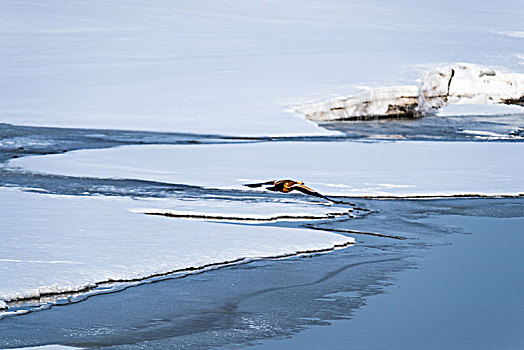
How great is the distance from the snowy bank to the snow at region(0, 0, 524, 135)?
0.87 feet

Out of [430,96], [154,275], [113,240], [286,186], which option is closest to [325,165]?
[286,186]

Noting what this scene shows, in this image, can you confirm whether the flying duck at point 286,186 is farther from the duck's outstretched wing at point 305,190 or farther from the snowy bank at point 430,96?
the snowy bank at point 430,96

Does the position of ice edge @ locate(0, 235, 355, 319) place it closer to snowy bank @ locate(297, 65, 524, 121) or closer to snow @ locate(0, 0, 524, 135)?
snow @ locate(0, 0, 524, 135)

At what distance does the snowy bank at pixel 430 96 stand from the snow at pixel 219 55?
26 centimetres

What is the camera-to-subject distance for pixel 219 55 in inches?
760

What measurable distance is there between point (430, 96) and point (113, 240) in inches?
441

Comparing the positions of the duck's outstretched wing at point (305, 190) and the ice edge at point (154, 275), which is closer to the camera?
the ice edge at point (154, 275)

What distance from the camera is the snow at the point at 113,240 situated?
5.33 m

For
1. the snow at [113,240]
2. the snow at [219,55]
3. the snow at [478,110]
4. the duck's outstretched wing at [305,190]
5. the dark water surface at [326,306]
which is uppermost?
the snow at [219,55]

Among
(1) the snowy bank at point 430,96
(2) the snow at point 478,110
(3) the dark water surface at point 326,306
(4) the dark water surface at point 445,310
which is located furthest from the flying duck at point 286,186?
(2) the snow at point 478,110

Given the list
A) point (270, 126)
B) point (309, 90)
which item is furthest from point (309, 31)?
point (270, 126)

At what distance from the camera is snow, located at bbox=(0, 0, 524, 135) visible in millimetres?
14508

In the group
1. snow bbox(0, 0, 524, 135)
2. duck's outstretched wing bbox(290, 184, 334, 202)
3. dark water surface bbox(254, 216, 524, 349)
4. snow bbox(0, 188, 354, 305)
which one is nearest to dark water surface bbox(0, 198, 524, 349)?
dark water surface bbox(254, 216, 524, 349)

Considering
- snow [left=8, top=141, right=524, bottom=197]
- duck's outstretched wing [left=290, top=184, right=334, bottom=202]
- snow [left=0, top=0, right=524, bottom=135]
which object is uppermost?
snow [left=0, top=0, right=524, bottom=135]
